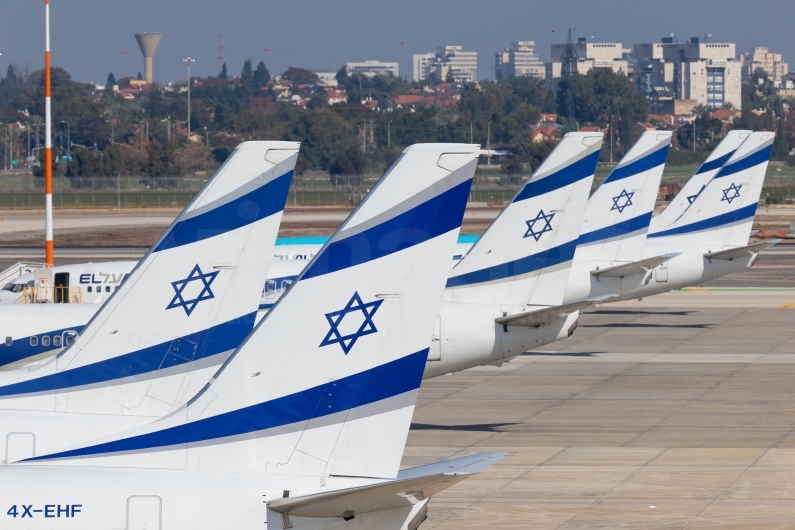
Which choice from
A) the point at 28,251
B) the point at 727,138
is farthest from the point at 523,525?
the point at 28,251

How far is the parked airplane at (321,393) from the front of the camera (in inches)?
503

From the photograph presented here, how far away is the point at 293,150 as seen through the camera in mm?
17688

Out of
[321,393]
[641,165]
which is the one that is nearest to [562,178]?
[641,165]

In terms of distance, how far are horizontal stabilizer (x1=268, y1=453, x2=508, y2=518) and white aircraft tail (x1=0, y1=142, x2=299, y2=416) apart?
5447 millimetres

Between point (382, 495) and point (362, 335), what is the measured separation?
187cm

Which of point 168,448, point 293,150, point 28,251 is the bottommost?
point 28,251

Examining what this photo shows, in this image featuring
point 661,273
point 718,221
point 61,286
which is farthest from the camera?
point 718,221

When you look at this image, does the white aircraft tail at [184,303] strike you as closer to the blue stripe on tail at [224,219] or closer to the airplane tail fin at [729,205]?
the blue stripe on tail at [224,219]

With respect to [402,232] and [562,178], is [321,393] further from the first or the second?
[562,178]

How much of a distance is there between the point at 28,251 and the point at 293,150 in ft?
258

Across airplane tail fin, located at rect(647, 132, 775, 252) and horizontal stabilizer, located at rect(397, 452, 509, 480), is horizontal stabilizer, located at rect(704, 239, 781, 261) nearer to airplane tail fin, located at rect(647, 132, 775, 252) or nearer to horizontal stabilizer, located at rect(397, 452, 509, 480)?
airplane tail fin, located at rect(647, 132, 775, 252)

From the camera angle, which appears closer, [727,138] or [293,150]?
[293,150]

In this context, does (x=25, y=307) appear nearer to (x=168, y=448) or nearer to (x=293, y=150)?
(x=293, y=150)

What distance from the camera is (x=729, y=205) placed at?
53438mm
